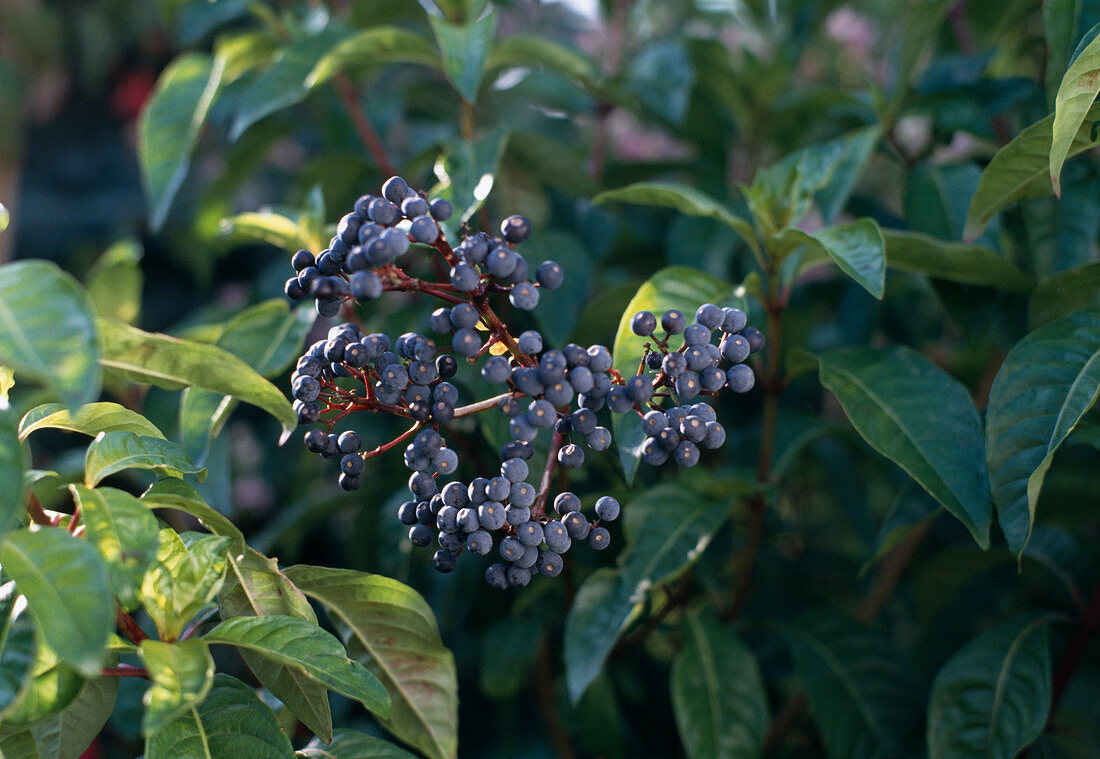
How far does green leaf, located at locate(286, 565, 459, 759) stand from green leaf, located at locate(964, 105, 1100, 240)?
0.62 m

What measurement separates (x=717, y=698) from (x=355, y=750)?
0.41 meters

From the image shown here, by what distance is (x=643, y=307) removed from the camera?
0.75 metres

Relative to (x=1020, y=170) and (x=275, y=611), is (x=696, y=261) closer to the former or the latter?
(x=1020, y=170)

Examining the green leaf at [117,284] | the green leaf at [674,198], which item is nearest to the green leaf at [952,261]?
the green leaf at [674,198]

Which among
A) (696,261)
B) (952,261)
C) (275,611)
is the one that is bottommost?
(275,611)

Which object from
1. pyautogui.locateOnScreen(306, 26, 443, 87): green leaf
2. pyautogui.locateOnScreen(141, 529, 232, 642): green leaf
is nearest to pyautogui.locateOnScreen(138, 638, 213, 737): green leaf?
pyautogui.locateOnScreen(141, 529, 232, 642): green leaf

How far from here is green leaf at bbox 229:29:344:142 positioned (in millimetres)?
1013

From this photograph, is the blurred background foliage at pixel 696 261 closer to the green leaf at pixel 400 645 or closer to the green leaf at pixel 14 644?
the green leaf at pixel 400 645

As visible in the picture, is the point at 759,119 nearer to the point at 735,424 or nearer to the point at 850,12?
the point at 735,424

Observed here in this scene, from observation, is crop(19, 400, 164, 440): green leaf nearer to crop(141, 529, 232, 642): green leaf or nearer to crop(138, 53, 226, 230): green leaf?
crop(141, 529, 232, 642): green leaf

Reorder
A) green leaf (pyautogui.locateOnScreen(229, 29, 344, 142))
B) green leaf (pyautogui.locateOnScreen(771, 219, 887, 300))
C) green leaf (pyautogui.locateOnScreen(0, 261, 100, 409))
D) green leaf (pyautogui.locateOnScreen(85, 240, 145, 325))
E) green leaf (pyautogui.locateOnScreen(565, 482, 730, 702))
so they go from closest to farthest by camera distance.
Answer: green leaf (pyautogui.locateOnScreen(0, 261, 100, 409)), green leaf (pyautogui.locateOnScreen(771, 219, 887, 300)), green leaf (pyautogui.locateOnScreen(565, 482, 730, 702)), green leaf (pyautogui.locateOnScreen(229, 29, 344, 142)), green leaf (pyautogui.locateOnScreen(85, 240, 145, 325))

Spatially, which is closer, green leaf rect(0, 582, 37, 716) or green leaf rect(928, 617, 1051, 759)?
green leaf rect(0, 582, 37, 716)

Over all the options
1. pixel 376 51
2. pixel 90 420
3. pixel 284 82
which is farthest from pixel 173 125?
pixel 90 420

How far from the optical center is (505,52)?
3.57 ft
